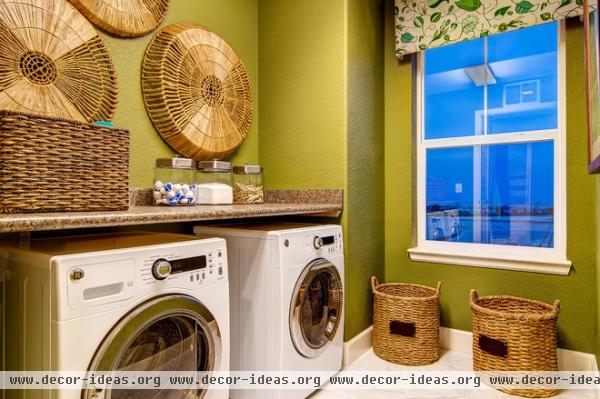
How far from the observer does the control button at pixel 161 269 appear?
1166 millimetres

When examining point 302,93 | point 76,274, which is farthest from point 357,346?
point 76,274

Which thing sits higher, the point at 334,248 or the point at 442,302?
the point at 334,248

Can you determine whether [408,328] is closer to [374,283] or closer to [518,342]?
[374,283]

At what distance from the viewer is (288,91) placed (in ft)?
8.05

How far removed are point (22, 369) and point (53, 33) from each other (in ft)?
4.22

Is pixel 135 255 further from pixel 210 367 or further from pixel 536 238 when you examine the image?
pixel 536 238

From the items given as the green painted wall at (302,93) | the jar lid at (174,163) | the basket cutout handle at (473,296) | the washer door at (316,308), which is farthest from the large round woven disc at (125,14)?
the basket cutout handle at (473,296)

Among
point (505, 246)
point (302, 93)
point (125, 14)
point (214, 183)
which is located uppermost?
point (125, 14)

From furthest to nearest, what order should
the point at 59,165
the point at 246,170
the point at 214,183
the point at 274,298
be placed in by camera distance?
1. the point at 246,170
2. the point at 214,183
3. the point at 274,298
4. the point at 59,165

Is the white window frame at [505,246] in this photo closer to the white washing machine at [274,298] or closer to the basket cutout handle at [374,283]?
the basket cutout handle at [374,283]

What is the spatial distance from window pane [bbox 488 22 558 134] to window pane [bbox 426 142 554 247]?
0.51 feet

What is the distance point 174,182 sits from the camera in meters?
1.85

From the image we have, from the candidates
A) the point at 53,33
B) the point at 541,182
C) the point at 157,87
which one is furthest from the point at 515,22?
the point at 53,33

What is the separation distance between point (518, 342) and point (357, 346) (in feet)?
2.94
